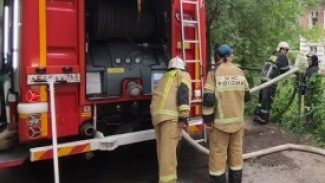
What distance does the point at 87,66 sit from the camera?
455cm

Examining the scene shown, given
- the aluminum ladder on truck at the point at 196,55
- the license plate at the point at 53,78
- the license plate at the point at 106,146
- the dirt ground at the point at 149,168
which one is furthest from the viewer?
the dirt ground at the point at 149,168

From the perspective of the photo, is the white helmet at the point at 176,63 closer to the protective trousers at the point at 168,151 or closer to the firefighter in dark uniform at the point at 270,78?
the protective trousers at the point at 168,151

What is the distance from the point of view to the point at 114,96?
15.4 ft

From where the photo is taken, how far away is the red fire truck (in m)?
4.02

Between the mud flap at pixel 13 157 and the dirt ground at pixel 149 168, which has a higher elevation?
the mud flap at pixel 13 157

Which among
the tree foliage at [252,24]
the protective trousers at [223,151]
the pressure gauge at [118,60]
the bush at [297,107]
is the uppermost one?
the tree foliage at [252,24]

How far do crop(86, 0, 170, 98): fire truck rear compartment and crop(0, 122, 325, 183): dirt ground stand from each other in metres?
1.26

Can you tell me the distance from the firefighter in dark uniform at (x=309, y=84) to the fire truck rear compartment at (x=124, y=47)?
323 centimetres

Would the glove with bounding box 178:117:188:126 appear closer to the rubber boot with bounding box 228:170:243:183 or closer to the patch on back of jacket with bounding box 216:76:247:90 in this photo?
the patch on back of jacket with bounding box 216:76:247:90

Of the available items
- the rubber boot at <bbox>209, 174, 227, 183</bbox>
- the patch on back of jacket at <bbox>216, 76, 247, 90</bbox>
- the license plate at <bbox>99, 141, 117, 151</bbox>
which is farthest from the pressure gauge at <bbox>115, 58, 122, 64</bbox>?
the rubber boot at <bbox>209, 174, 227, 183</bbox>

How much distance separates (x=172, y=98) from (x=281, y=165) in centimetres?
202

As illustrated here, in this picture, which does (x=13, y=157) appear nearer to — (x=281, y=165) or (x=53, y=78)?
(x=53, y=78)

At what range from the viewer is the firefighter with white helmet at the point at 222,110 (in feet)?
15.5

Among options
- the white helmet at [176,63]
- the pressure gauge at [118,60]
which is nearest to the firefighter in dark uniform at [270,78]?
the white helmet at [176,63]
